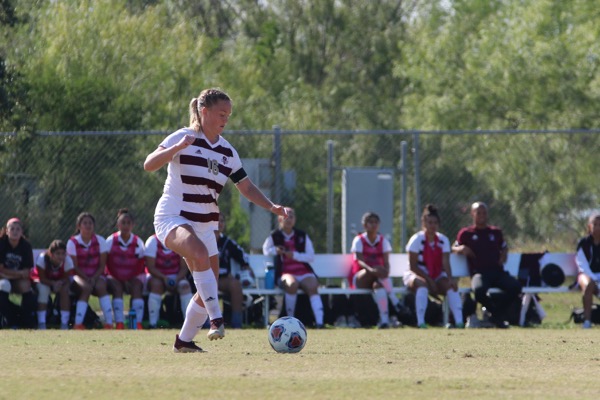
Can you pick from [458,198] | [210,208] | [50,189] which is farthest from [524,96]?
[210,208]

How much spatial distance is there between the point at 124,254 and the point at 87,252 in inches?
18.6

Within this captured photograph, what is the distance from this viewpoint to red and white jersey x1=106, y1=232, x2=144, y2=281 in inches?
641

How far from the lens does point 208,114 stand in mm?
9523

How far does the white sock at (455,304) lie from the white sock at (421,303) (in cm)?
31

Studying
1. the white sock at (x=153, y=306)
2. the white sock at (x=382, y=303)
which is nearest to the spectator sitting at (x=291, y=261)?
the white sock at (x=382, y=303)

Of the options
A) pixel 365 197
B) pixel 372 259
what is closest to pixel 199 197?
pixel 372 259

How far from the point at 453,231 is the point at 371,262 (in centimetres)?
345

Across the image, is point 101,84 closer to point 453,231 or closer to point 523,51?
point 453,231

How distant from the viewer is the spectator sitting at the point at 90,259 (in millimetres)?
16031

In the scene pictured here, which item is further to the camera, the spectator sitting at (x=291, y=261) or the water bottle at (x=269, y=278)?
the water bottle at (x=269, y=278)

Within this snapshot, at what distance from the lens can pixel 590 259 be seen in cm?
1645

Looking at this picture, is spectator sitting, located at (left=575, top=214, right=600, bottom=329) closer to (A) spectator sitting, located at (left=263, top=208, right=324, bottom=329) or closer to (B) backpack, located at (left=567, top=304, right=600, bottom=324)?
(B) backpack, located at (left=567, top=304, right=600, bottom=324)

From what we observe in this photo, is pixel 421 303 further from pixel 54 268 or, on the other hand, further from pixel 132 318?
pixel 54 268

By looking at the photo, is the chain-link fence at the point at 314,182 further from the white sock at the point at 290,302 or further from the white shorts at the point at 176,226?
the white shorts at the point at 176,226
